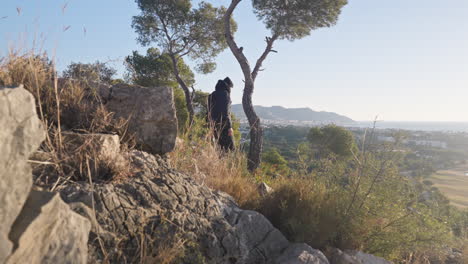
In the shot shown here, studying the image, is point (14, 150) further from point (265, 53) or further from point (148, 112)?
point (265, 53)

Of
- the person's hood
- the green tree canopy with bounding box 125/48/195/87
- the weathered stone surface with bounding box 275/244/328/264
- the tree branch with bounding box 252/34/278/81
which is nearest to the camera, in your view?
the weathered stone surface with bounding box 275/244/328/264

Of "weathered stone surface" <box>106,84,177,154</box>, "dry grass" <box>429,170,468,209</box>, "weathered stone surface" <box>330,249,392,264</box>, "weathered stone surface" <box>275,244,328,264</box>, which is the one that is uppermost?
"weathered stone surface" <box>106,84,177,154</box>

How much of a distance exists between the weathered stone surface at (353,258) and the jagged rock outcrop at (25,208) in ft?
7.30

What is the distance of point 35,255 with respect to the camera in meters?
1.35

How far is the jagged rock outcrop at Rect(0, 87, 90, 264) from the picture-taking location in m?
1.23

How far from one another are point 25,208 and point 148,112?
1658 millimetres

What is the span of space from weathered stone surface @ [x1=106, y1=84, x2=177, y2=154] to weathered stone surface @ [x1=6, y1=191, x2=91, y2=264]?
1438mm

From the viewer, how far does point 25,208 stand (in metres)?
1.38

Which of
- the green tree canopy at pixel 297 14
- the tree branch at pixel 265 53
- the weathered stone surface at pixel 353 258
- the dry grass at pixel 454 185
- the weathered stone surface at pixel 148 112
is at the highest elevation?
the green tree canopy at pixel 297 14

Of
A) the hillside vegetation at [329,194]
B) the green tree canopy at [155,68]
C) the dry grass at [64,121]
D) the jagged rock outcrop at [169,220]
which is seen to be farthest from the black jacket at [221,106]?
the green tree canopy at [155,68]

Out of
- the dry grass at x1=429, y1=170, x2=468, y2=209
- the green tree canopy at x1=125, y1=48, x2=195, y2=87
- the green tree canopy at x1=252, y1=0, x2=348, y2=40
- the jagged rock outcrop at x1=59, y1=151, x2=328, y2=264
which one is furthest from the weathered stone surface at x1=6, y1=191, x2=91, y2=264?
the dry grass at x1=429, y1=170, x2=468, y2=209

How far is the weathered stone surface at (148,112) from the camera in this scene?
2916 millimetres

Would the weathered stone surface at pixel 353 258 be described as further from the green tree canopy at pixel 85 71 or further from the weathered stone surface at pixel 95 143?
the green tree canopy at pixel 85 71

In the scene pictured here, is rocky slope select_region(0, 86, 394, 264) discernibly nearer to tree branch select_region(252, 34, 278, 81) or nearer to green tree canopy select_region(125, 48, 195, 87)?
tree branch select_region(252, 34, 278, 81)
